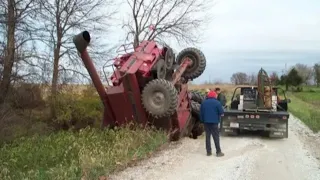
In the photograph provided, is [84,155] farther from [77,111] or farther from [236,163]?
[77,111]

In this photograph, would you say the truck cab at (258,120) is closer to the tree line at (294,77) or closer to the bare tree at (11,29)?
the bare tree at (11,29)

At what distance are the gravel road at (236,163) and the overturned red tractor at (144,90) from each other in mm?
986

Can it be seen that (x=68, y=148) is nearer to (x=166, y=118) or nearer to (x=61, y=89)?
(x=166, y=118)

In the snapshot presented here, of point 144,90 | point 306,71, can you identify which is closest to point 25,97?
point 144,90

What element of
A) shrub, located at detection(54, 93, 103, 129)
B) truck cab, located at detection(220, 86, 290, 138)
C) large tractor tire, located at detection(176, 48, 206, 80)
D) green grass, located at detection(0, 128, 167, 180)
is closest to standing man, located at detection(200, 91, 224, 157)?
green grass, located at detection(0, 128, 167, 180)

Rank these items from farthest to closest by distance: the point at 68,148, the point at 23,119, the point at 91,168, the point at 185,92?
1. the point at 23,119
2. the point at 185,92
3. the point at 68,148
4. the point at 91,168

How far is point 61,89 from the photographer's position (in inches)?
1128

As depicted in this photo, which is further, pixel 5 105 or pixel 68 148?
pixel 5 105

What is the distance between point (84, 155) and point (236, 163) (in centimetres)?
366

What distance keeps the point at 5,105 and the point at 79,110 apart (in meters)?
6.04

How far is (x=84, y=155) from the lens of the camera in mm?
9828

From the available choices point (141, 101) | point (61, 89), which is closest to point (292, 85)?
point (61, 89)

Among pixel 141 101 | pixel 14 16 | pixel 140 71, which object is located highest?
pixel 14 16

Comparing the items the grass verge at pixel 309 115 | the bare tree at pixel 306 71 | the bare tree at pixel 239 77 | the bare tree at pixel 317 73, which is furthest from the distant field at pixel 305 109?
the bare tree at pixel 306 71
